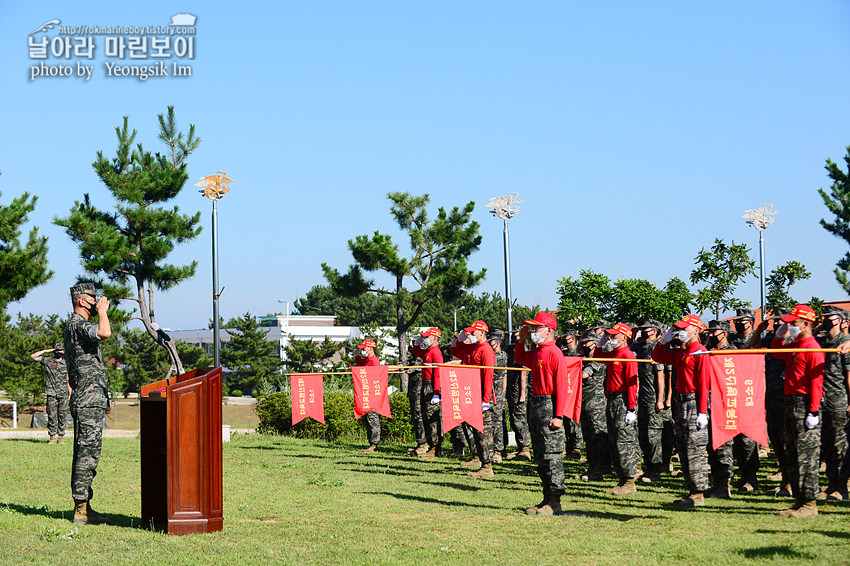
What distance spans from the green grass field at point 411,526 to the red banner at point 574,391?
101cm

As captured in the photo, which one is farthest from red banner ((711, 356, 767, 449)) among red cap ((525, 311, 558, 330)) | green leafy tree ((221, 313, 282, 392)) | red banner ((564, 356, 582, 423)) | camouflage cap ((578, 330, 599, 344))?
green leafy tree ((221, 313, 282, 392))

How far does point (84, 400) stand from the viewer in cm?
834

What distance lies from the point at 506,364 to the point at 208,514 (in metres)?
8.89

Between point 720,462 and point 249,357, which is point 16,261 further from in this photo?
point 249,357

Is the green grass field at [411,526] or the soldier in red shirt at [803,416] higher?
the soldier in red shirt at [803,416]

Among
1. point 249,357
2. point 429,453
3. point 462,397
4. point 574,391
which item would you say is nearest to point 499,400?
point 429,453

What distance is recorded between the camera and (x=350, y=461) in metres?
15.2

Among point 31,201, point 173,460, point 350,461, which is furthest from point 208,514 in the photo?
point 31,201

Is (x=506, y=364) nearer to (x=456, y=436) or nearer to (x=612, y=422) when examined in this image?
(x=456, y=436)

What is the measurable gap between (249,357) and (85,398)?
159 ft

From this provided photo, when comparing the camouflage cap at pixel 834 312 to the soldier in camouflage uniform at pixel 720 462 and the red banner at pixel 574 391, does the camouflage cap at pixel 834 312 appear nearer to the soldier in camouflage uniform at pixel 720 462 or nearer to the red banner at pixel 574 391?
the soldier in camouflage uniform at pixel 720 462

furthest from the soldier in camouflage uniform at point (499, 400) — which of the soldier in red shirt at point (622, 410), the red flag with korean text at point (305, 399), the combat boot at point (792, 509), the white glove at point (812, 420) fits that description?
the white glove at point (812, 420)

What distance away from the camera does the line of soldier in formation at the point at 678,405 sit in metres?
9.15

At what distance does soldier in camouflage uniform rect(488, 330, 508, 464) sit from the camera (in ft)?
48.6
